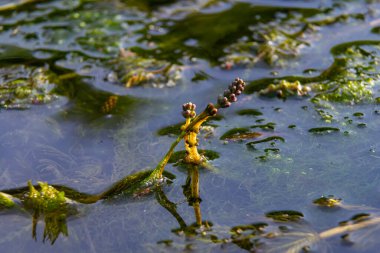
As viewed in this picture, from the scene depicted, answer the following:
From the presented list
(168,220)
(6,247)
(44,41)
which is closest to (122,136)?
(168,220)

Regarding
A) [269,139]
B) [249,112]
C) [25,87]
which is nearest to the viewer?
[269,139]

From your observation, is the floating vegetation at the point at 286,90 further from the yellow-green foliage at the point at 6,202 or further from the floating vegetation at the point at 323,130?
the yellow-green foliage at the point at 6,202

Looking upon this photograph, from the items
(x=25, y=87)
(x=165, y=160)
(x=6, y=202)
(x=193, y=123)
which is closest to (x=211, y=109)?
(x=193, y=123)

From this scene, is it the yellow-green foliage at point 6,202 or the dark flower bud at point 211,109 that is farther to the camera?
the yellow-green foliage at point 6,202

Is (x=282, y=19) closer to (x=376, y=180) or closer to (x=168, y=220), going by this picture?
(x=376, y=180)

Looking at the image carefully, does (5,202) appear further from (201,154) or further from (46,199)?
(201,154)

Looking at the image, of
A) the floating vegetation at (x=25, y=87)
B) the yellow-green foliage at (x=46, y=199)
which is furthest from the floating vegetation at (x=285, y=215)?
the floating vegetation at (x=25, y=87)

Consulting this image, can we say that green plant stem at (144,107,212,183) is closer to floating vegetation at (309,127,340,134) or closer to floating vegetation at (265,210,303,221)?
floating vegetation at (265,210,303,221)

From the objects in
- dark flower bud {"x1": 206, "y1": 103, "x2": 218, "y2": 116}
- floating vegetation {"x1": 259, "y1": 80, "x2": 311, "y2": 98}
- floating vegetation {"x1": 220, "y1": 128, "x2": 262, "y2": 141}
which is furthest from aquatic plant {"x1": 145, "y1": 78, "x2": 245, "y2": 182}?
floating vegetation {"x1": 259, "y1": 80, "x2": 311, "y2": 98}
